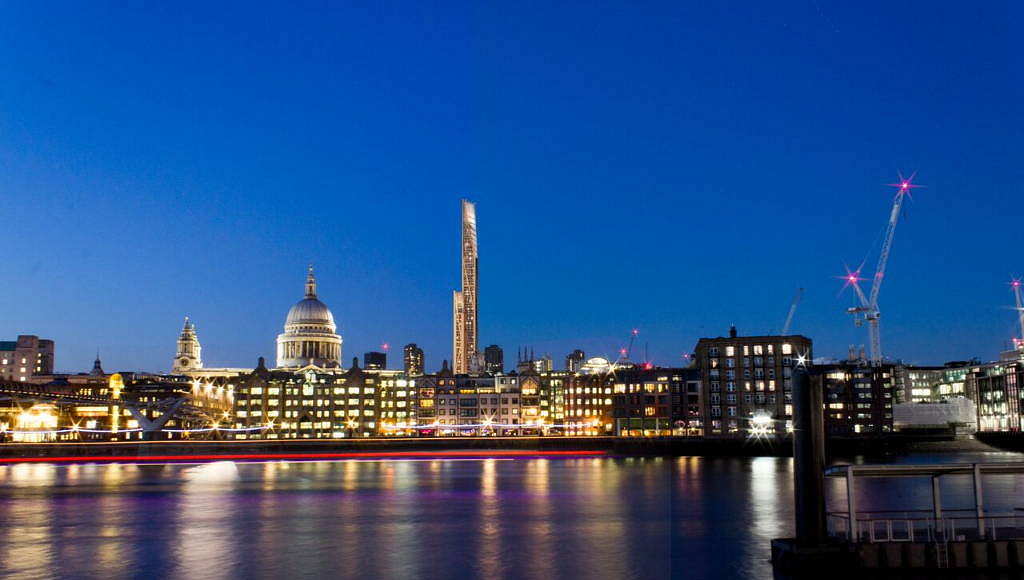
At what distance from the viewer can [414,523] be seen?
5606 centimetres

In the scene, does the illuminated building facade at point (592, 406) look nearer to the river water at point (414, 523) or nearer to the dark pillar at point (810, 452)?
the river water at point (414, 523)

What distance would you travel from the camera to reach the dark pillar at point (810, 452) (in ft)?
98.7

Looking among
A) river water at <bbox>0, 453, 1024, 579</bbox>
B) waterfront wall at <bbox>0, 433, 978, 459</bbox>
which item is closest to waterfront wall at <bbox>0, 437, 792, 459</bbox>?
waterfront wall at <bbox>0, 433, 978, 459</bbox>

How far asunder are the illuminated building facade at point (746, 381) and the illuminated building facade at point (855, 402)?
6.43 meters

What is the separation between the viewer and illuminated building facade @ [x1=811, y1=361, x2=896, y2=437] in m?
172

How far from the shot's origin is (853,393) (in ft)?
584

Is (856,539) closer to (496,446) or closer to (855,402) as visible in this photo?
(496,446)

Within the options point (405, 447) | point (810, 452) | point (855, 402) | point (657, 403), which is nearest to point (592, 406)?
point (657, 403)

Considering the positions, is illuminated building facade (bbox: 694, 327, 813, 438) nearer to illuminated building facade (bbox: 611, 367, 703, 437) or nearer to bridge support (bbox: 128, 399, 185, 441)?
illuminated building facade (bbox: 611, 367, 703, 437)

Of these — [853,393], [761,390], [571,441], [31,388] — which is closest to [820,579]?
[571,441]

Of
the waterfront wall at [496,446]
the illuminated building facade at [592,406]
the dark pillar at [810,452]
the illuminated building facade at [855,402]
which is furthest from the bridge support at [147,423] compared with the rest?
the dark pillar at [810,452]

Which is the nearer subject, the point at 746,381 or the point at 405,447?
the point at 405,447

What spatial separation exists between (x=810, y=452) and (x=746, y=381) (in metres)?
143

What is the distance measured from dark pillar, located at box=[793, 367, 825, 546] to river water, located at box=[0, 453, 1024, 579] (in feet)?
22.0
